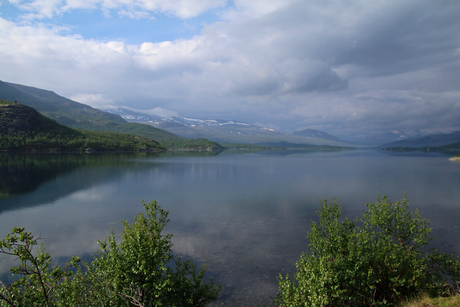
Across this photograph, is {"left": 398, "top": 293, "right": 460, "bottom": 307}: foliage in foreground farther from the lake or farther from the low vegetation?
the lake

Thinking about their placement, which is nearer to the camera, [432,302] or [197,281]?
[432,302]

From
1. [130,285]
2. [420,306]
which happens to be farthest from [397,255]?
[130,285]

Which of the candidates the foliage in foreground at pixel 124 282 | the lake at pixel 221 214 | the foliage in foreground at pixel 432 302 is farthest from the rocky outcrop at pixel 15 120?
the foliage in foreground at pixel 432 302

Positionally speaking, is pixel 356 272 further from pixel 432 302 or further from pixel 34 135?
pixel 34 135

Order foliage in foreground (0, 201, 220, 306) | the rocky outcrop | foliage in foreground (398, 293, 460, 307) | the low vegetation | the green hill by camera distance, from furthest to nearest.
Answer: the rocky outcrop, the green hill, foliage in foreground (398, 293, 460, 307), the low vegetation, foliage in foreground (0, 201, 220, 306)

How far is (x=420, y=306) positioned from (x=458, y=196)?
3629 cm

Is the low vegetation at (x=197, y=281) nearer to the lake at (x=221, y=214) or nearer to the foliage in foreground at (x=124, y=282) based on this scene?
the foliage in foreground at (x=124, y=282)

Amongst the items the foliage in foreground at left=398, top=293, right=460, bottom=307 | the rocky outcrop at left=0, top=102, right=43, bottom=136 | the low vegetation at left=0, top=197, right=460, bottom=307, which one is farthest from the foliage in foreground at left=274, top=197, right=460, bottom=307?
the rocky outcrop at left=0, top=102, right=43, bottom=136

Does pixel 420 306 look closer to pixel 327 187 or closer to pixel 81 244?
pixel 81 244

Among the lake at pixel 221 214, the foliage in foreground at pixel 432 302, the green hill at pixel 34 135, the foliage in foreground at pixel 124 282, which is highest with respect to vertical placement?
the green hill at pixel 34 135

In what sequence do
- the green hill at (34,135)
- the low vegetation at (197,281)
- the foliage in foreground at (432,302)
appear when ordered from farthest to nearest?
the green hill at (34,135)
the foliage in foreground at (432,302)
the low vegetation at (197,281)

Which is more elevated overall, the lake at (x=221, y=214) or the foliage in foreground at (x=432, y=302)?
A: the foliage in foreground at (x=432, y=302)

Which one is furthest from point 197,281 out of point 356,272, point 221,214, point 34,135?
point 34,135

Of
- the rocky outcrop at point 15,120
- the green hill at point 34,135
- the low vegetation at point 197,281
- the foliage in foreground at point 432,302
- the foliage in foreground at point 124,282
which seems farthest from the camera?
the rocky outcrop at point 15,120
